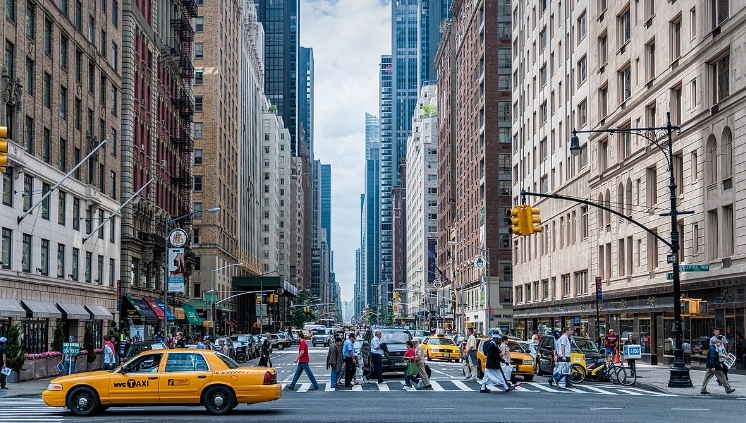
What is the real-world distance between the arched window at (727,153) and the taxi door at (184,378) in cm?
2742

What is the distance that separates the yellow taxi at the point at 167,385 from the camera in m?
21.3

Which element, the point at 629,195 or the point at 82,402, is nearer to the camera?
the point at 82,402

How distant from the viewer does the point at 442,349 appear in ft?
184

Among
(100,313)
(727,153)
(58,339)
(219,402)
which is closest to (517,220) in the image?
(727,153)

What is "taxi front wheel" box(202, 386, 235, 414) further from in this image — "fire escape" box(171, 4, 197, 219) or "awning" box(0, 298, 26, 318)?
"fire escape" box(171, 4, 197, 219)

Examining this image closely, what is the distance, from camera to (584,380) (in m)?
36.4

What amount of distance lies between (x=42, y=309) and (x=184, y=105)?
4075 centimetres

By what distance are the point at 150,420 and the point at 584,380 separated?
831 inches

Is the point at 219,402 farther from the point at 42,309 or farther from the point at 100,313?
the point at 100,313

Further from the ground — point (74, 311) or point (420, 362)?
point (74, 311)

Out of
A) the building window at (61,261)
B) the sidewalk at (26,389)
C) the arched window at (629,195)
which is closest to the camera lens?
the sidewalk at (26,389)

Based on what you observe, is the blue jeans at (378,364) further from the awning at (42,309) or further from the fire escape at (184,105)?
the fire escape at (184,105)

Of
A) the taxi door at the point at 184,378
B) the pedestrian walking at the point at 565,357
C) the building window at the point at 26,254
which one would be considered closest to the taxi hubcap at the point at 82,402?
the taxi door at the point at 184,378

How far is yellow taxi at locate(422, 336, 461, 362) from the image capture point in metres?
55.8
